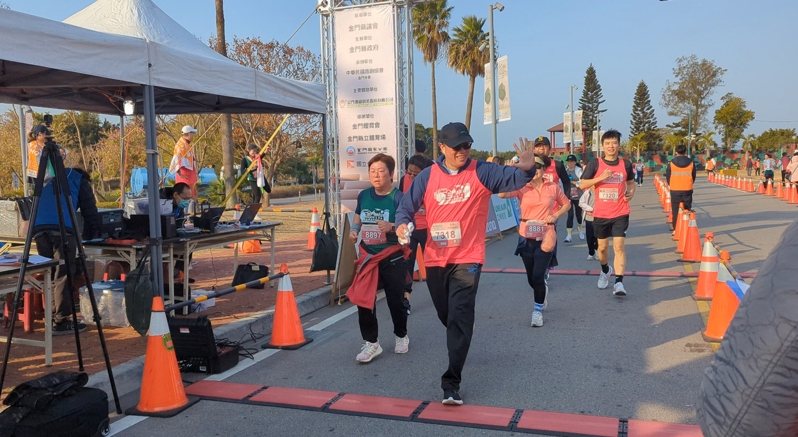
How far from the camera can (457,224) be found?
478 centimetres

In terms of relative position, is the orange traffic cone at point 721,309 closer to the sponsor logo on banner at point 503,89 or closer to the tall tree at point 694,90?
the sponsor logo on banner at point 503,89

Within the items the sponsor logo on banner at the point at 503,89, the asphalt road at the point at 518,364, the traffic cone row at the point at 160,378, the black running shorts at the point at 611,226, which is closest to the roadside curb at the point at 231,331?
the asphalt road at the point at 518,364

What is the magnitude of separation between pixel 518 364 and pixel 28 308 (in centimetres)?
524

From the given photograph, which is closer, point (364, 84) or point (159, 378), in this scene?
point (159, 378)

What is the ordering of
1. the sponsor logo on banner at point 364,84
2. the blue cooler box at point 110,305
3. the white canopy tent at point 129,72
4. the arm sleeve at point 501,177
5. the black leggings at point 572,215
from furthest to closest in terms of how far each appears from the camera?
the black leggings at point 572,215
the sponsor logo on banner at point 364,84
the blue cooler box at point 110,305
the white canopy tent at point 129,72
the arm sleeve at point 501,177

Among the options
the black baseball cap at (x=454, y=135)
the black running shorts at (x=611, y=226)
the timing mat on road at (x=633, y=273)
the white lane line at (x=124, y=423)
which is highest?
the black baseball cap at (x=454, y=135)

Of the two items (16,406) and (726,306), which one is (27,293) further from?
(726,306)

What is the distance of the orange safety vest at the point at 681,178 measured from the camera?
13.0m

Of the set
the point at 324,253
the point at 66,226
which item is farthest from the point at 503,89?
the point at 66,226

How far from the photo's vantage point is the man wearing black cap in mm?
4633

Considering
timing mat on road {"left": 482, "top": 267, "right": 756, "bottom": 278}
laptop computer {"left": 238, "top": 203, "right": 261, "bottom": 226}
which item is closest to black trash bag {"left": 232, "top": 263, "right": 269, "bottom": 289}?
laptop computer {"left": 238, "top": 203, "right": 261, "bottom": 226}

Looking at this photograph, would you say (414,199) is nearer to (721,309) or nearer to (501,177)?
(501,177)

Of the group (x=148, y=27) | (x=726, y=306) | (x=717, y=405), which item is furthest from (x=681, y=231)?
(x=717, y=405)

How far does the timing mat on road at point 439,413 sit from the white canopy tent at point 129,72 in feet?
6.58
